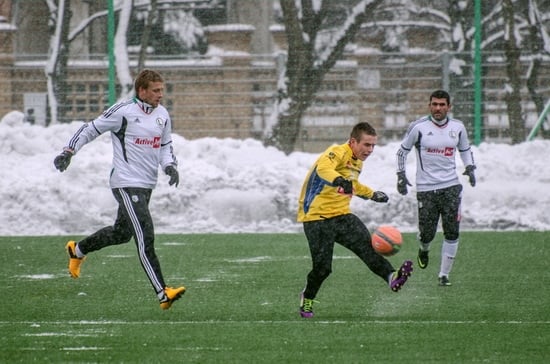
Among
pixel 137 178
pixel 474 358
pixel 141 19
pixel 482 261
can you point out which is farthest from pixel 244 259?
pixel 141 19

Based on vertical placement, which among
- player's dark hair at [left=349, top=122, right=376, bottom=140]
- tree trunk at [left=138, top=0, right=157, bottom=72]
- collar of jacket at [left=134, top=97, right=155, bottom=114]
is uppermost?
tree trunk at [left=138, top=0, right=157, bottom=72]

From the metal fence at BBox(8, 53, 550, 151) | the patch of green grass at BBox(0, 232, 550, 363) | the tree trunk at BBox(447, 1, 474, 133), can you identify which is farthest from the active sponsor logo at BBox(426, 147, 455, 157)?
the metal fence at BBox(8, 53, 550, 151)

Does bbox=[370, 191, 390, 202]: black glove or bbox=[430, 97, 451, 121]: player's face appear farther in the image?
bbox=[430, 97, 451, 121]: player's face

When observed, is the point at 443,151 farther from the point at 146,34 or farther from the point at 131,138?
the point at 146,34

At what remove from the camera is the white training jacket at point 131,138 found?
9828 mm

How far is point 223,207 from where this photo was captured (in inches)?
723

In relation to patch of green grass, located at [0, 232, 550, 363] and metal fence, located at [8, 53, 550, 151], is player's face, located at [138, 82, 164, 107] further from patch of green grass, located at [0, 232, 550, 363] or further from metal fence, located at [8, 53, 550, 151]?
metal fence, located at [8, 53, 550, 151]

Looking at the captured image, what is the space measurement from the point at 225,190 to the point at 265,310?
8834 mm

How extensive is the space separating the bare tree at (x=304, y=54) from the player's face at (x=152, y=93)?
33.9ft

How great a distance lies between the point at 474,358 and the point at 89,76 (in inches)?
528

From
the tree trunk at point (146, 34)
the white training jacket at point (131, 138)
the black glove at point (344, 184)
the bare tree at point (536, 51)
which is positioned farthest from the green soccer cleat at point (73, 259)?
the bare tree at point (536, 51)

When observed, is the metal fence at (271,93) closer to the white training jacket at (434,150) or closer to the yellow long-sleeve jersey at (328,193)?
the white training jacket at (434,150)

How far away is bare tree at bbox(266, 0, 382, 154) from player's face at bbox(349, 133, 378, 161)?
1049 cm

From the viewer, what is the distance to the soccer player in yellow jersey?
9516mm
